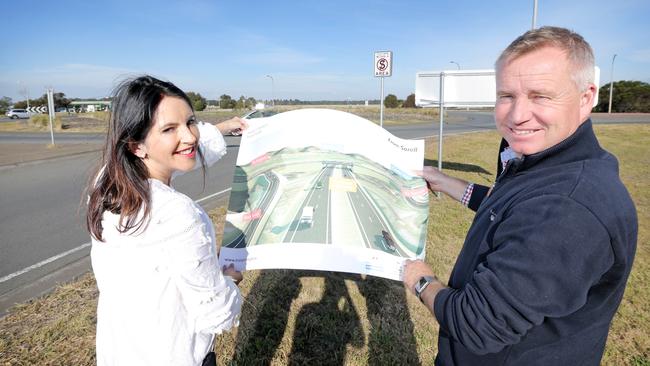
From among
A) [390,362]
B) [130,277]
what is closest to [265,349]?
[390,362]

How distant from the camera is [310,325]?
315cm

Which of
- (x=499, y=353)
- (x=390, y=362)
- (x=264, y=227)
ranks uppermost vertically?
(x=264, y=227)

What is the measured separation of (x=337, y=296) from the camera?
11.8ft

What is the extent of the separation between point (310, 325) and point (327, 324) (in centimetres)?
14

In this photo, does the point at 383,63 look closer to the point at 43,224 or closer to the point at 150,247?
the point at 43,224

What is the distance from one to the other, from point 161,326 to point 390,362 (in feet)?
6.43

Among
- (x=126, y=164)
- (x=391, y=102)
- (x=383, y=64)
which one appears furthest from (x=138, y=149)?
(x=391, y=102)

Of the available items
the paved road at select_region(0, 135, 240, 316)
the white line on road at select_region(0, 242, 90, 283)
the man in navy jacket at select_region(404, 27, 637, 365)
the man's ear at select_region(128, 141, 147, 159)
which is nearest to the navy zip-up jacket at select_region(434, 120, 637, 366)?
the man in navy jacket at select_region(404, 27, 637, 365)

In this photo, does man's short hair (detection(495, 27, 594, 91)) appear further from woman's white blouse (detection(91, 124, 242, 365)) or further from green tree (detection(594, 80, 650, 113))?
green tree (detection(594, 80, 650, 113))

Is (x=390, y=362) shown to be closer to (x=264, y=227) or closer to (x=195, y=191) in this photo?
(x=264, y=227)

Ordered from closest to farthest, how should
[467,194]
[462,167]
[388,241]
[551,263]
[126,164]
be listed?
1. [551,263]
2. [126,164]
3. [388,241]
4. [467,194]
5. [462,167]

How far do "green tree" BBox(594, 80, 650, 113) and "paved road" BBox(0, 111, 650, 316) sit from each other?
170ft

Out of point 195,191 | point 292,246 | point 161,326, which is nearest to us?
point 161,326

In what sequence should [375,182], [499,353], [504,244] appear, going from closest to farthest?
[504,244] → [499,353] → [375,182]
